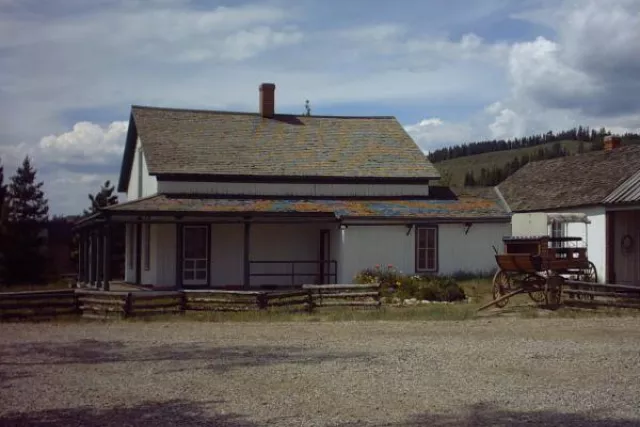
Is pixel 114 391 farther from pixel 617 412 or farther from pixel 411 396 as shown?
pixel 617 412

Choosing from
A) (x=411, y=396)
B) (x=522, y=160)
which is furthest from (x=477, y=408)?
(x=522, y=160)

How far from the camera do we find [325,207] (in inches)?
1065

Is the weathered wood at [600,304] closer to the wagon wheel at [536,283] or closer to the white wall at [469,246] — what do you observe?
the wagon wheel at [536,283]

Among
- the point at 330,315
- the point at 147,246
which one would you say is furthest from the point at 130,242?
the point at 330,315

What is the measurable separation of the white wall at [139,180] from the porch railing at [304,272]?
14.8ft

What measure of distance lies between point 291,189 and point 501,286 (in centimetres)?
981

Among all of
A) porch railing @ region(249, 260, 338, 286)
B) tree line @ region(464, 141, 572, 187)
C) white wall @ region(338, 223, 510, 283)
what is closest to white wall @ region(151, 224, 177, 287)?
porch railing @ region(249, 260, 338, 286)

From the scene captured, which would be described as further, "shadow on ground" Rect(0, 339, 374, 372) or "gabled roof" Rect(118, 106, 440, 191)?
"gabled roof" Rect(118, 106, 440, 191)

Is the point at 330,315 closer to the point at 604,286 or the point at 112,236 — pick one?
the point at 604,286

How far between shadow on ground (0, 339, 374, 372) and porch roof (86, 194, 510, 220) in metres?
10.1

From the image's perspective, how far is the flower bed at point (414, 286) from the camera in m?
23.2

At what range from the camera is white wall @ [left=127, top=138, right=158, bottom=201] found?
28.5 m

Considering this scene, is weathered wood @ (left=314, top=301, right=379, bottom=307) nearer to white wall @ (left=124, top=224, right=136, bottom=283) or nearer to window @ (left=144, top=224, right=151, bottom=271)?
window @ (left=144, top=224, right=151, bottom=271)

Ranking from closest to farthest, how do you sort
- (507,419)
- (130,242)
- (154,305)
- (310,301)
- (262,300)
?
1. (507,419)
2. (154,305)
3. (262,300)
4. (310,301)
5. (130,242)
